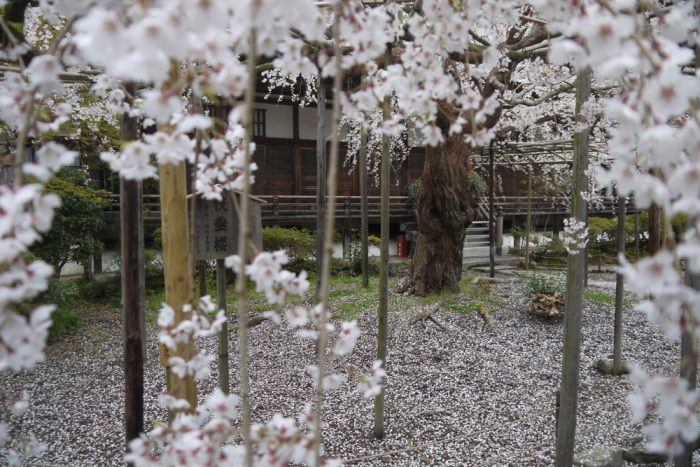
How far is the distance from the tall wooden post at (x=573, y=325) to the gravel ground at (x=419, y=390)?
644 mm

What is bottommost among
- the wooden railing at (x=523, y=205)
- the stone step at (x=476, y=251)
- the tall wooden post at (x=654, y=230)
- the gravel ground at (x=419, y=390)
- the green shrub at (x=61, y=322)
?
the gravel ground at (x=419, y=390)

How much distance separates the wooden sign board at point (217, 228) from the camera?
2.60m

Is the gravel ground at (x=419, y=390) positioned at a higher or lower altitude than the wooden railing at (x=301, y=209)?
lower

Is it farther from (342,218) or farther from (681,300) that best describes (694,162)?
(342,218)

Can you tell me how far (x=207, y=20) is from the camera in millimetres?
643

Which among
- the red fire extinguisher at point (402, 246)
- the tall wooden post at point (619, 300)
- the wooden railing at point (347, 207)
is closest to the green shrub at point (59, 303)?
the wooden railing at point (347, 207)

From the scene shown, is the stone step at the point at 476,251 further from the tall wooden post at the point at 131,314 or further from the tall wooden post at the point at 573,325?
the tall wooden post at the point at 131,314

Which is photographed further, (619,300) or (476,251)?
(476,251)

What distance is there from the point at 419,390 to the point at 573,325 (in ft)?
6.25

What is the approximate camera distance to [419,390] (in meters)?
3.98

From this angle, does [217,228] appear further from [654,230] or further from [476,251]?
[476,251]

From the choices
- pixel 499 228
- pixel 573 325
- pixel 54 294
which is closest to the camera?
pixel 573 325

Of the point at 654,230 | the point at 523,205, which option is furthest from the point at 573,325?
the point at 523,205

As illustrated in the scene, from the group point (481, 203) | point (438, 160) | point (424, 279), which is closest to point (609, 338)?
point (424, 279)
